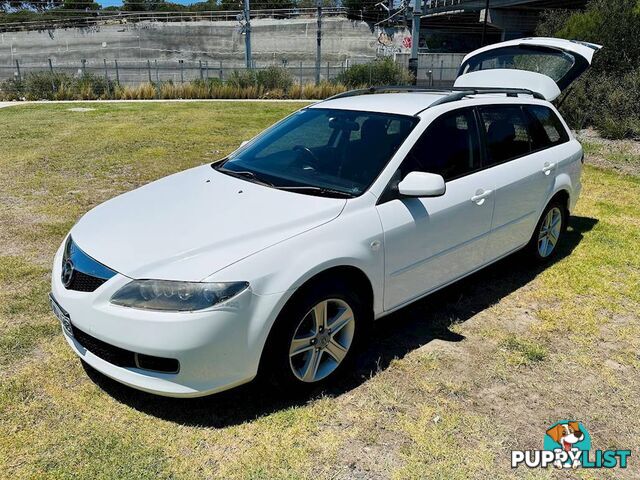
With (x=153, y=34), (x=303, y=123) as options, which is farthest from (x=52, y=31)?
(x=303, y=123)

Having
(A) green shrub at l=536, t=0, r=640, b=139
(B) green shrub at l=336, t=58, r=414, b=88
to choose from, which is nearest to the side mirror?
(A) green shrub at l=536, t=0, r=640, b=139

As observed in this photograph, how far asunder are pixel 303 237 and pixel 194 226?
65cm

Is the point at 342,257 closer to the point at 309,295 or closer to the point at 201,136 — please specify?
the point at 309,295

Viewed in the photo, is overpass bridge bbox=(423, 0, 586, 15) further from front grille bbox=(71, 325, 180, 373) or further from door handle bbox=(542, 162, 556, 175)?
front grille bbox=(71, 325, 180, 373)

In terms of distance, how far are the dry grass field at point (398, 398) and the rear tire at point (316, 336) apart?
16cm

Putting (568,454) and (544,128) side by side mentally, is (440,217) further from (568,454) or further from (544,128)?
(544,128)

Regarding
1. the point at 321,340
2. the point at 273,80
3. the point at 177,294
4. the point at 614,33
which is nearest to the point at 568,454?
the point at 321,340

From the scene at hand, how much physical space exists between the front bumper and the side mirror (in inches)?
44.9

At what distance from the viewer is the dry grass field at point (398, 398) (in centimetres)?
266

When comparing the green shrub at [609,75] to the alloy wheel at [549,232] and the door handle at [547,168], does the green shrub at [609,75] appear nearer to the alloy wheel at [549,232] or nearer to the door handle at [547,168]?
the alloy wheel at [549,232]

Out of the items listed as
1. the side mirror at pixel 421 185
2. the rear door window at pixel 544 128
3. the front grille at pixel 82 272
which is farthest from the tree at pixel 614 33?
the front grille at pixel 82 272

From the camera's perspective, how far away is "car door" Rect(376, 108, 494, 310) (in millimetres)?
3385

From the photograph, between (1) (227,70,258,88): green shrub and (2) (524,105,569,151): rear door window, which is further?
(1) (227,70,258,88): green shrub

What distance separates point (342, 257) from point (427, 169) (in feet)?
3.53
